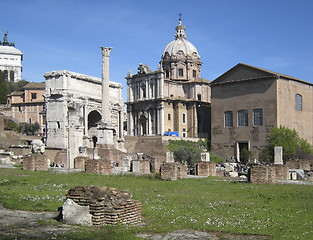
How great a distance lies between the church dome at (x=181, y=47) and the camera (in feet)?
217

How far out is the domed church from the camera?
58781mm

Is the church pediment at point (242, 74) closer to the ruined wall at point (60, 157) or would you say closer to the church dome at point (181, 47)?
the church dome at point (181, 47)

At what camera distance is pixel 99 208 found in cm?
865

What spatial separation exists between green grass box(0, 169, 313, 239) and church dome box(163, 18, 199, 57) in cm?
5116

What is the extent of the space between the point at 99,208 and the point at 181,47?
195 ft

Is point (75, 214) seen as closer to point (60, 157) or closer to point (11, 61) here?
point (60, 157)

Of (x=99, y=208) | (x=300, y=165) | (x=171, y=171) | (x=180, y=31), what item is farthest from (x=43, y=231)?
(x=180, y=31)

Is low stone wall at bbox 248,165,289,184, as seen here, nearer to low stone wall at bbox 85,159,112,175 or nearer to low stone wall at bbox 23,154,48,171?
low stone wall at bbox 85,159,112,175

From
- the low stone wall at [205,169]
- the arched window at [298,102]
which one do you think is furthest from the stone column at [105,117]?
the arched window at [298,102]

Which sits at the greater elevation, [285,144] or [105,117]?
[105,117]

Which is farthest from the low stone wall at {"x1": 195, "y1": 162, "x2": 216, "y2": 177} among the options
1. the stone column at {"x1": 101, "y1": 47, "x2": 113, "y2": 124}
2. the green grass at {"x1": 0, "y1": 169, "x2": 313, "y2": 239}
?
the stone column at {"x1": 101, "y1": 47, "x2": 113, "y2": 124}

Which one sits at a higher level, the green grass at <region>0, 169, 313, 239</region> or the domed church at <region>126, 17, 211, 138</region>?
the domed church at <region>126, 17, 211, 138</region>

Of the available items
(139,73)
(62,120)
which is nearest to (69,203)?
(62,120)

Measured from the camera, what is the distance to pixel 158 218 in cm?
958
